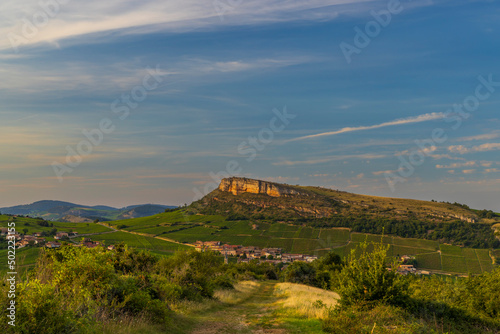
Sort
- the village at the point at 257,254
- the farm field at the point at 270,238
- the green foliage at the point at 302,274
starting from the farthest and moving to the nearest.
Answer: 1. the village at the point at 257,254
2. the farm field at the point at 270,238
3. the green foliage at the point at 302,274

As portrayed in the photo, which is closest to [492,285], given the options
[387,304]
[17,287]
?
[387,304]

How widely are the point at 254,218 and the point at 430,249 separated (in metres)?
82.8

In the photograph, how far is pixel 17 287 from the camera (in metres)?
8.53

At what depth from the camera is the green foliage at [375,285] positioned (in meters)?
14.6

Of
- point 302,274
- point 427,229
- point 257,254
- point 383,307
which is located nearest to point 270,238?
point 257,254

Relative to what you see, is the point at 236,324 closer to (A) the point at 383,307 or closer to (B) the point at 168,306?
(B) the point at 168,306

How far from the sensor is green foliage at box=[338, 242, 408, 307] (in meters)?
14.6

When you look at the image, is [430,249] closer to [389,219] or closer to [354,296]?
[389,219]

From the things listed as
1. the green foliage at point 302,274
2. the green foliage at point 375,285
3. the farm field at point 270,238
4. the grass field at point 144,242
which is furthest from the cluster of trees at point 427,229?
the green foliage at point 375,285

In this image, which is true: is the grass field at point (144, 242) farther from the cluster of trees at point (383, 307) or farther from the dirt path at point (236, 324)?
the cluster of trees at point (383, 307)

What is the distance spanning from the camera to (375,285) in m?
14.8

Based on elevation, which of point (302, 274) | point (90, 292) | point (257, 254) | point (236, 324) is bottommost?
point (257, 254)

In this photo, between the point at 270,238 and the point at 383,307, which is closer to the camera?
the point at 383,307

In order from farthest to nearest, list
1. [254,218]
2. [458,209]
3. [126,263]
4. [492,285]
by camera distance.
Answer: [458,209], [254,218], [492,285], [126,263]
